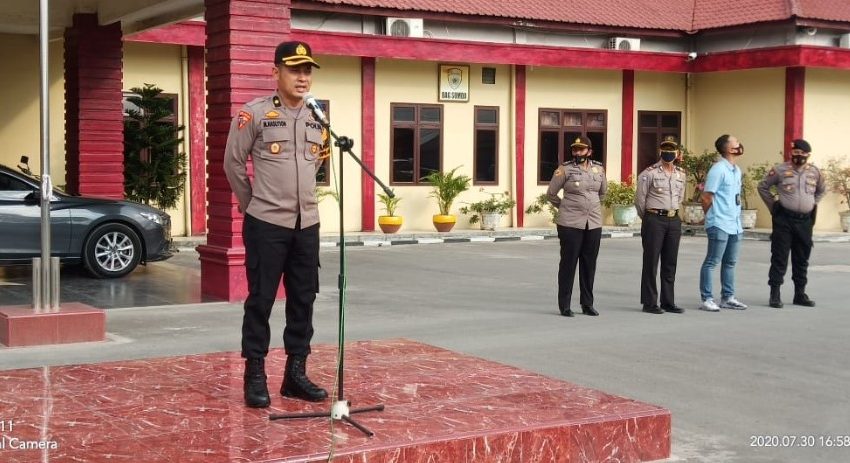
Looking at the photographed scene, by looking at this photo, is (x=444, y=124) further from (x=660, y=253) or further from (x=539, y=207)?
(x=660, y=253)

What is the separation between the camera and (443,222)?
22703 millimetres

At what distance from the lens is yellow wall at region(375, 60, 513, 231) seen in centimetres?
2286

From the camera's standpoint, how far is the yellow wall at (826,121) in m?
24.2

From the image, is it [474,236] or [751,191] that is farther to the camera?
[751,191]

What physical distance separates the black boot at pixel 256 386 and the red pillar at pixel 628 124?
2007 centimetres

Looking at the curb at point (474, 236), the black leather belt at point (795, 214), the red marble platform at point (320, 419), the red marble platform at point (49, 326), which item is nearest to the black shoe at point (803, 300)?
the black leather belt at point (795, 214)

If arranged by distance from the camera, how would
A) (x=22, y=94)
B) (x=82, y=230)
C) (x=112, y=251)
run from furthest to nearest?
1. (x=22, y=94)
2. (x=112, y=251)
3. (x=82, y=230)

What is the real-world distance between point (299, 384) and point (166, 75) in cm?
1511

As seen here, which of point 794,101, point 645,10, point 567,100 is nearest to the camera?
point 794,101

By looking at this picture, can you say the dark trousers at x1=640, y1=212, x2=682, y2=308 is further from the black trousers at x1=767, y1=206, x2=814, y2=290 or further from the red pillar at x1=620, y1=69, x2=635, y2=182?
the red pillar at x1=620, y1=69, x2=635, y2=182

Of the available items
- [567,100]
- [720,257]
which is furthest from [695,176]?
[720,257]

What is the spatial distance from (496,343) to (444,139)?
1405 centimetres

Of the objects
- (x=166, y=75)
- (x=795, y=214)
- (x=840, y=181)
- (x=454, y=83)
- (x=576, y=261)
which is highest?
(x=454, y=83)

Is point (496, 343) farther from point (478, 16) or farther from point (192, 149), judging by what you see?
point (478, 16)
